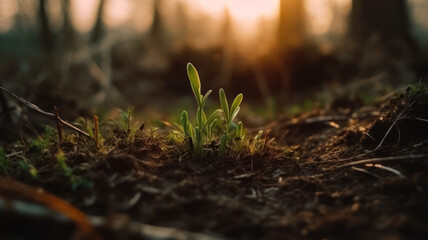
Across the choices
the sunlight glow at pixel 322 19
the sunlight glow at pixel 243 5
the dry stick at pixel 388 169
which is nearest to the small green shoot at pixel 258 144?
the dry stick at pixel 388 169

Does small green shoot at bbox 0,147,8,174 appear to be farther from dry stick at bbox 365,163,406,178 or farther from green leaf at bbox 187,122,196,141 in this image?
dry stick at bbox 365,163,406,178

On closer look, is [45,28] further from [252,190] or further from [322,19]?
[322,19]

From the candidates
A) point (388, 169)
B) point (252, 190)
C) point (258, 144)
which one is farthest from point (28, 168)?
point (388, 169)

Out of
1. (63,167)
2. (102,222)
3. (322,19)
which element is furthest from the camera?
(322,19)

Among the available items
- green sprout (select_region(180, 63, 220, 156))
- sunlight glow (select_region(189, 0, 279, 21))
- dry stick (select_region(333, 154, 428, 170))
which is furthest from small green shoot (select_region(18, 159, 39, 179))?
sunlight glow (select_region(189, 0, 279, 21))

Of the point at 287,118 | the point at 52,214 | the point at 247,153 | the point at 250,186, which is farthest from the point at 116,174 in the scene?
the point at 287,118

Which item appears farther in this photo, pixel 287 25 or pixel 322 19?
pixel 322 19

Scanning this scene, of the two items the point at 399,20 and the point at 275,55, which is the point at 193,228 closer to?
the point at 275,55

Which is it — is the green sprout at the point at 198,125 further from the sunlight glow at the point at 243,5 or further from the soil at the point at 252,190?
the sunlight glow at the point at 243,5
